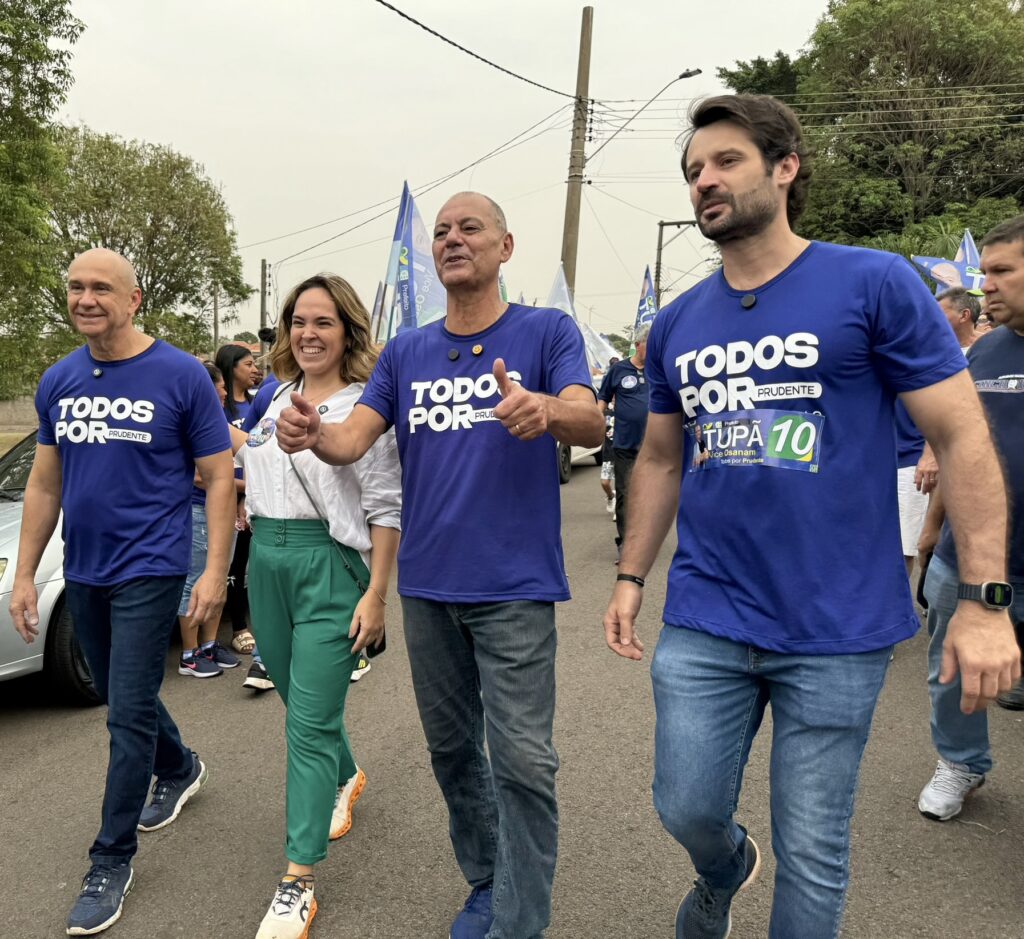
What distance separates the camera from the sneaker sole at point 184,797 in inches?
135

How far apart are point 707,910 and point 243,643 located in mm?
4150

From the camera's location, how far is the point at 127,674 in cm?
297

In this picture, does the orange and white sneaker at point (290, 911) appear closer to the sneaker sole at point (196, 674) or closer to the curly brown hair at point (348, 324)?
the curly brown hair at point (348, 324)

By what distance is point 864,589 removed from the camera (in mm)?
1961

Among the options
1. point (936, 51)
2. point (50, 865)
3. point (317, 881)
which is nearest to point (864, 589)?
point (317, 881)

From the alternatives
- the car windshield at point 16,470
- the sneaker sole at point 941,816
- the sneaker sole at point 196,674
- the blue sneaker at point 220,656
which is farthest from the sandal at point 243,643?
the sneaker sole at point 941,816

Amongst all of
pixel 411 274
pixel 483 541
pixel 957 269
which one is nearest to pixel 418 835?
pixel 483 541

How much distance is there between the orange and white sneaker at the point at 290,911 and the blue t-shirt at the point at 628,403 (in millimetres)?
5740

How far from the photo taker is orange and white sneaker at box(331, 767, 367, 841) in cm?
333

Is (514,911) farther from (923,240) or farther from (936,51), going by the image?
(936,51)

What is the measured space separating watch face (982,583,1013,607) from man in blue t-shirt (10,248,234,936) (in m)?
2.32

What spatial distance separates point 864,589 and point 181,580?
2246 mm

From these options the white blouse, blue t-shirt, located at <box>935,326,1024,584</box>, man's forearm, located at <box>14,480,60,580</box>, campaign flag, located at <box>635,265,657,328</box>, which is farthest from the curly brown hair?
campaign flag, located at <box>635,265,657,328</box>

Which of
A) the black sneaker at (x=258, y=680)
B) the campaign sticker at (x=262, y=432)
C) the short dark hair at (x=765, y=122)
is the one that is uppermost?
the short dark hair at (x=765, y=122)
